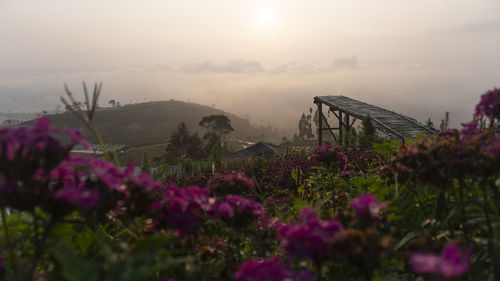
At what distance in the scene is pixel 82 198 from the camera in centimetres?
132

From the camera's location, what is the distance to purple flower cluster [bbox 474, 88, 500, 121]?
2.58 meters

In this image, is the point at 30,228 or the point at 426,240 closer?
the point at 426,240

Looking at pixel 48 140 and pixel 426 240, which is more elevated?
pixel 48 140

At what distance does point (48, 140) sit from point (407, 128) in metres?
21.4

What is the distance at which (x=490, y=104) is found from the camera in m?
2.63

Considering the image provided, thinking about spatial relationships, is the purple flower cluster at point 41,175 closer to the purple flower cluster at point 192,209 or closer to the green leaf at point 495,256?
the purple flower cluster at point 192,209

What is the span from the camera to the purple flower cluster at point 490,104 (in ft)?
8.46

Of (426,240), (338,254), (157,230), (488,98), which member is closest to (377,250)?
(338,254)

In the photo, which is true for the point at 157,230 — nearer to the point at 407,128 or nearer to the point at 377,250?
the point at 377,250

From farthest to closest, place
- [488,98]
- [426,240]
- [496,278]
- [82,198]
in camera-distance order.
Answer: [488,98]
[496,278]
[426,240]
[82,198]

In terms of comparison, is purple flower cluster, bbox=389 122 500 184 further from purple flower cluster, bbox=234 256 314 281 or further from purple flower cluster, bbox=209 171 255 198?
purple flower cluster, bbox=234 256 314 281

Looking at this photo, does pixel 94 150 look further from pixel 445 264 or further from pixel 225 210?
pixel 445 264

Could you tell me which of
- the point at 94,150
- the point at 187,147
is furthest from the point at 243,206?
the point at 187,147

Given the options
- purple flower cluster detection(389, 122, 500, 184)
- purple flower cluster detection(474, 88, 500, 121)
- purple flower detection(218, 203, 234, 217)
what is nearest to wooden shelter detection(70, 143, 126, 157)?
purple flower detection(218, 203, 234, 217)
